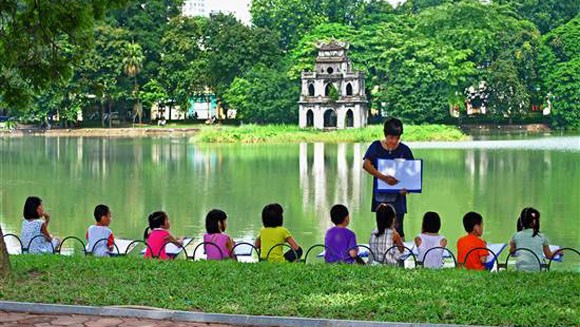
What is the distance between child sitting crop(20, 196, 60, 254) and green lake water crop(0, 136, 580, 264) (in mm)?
4264

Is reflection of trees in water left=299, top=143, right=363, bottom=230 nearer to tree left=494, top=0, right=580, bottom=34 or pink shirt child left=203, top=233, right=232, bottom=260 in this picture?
pink shirt child left=203, top=233, right=232, bottom=260

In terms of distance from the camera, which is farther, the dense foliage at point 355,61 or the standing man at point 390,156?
the dense foliage at point 355,61

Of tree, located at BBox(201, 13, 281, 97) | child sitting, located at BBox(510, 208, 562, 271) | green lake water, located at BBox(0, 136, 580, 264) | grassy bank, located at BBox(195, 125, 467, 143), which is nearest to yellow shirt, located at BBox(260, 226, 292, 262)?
child sitting, located at BBox(510, 208, 562, 271)

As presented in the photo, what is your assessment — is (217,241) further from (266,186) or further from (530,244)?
(266,186)

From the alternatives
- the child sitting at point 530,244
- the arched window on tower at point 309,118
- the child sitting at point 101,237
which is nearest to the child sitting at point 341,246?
the child sitting at point 530,244

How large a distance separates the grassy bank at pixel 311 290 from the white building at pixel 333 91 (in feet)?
136

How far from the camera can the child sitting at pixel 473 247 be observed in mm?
6852

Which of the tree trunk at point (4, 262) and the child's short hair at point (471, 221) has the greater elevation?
the child's short hair at point (471, 221)

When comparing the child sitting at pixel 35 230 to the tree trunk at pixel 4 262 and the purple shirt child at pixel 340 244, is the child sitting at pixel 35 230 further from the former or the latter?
the purple shirt child at pixel 340 244

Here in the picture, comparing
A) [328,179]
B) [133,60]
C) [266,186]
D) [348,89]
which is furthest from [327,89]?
[266,186]

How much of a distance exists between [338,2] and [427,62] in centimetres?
1202

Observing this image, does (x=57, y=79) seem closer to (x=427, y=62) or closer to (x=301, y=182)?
(x=301, y=182)

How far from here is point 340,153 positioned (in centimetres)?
3234

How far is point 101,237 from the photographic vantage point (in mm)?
7871
